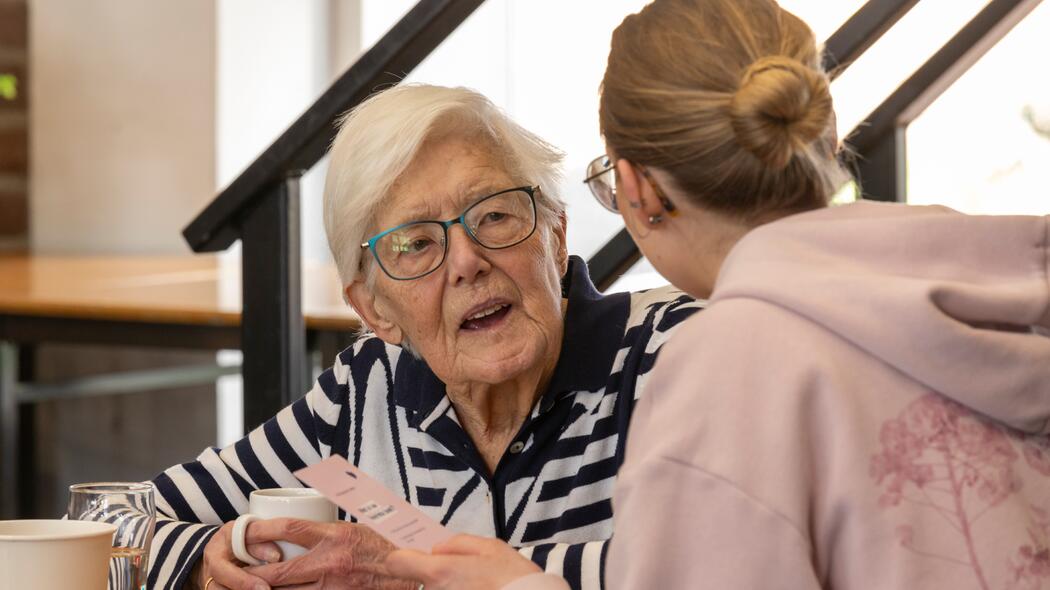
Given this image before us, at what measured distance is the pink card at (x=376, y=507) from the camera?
1030 millimetres

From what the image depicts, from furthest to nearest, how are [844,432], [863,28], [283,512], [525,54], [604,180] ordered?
[525,54] < [863,28] < [283,512] < [604,180] < [844,432]

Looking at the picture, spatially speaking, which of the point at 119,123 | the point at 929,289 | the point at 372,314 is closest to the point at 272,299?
the point at 372,314

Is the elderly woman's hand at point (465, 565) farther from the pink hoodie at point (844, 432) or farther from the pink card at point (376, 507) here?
the pink hoodie at point (844, 432)

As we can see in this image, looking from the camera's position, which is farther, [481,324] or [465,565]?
[481,324]

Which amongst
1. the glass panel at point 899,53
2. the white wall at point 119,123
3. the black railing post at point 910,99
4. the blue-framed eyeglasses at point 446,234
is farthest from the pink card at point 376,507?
the white wall at point 119,123

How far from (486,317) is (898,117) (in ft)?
3.49

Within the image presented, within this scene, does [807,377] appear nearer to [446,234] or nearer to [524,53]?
[446,234]

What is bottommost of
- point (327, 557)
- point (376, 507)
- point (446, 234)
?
point (327, 557)

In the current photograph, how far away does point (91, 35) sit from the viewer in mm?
4895

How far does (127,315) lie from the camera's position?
2.93m

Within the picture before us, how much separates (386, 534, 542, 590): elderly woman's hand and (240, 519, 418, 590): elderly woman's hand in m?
0.25

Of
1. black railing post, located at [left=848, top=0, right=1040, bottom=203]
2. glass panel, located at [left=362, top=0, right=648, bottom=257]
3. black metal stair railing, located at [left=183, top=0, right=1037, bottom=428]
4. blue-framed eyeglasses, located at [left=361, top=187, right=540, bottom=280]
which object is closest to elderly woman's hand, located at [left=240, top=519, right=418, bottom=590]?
blue-framed eyeglasses, located at [left=361, top=187, right=540, bottom=280]

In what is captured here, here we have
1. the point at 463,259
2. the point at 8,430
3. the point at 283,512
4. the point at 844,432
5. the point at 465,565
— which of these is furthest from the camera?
the point at 8,430

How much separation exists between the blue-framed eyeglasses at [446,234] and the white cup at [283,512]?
34 cm
